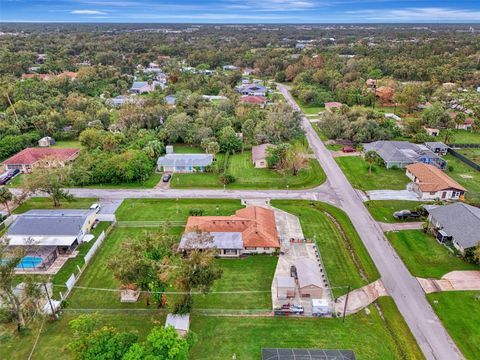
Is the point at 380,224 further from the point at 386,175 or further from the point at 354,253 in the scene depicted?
the point at 386,175

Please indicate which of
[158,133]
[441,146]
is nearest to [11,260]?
[158,133]

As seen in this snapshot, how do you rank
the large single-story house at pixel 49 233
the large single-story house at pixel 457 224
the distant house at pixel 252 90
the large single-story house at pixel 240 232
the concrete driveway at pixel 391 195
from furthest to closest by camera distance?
the distant house at pixel 252 90, the concrete driveway at pixel 391 195, the large single-story house at pixel 240 232, the large single-story house at pixel 457 224, the large single-story house at pixel 49 233

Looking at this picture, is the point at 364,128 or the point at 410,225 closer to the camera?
the point at 410,225

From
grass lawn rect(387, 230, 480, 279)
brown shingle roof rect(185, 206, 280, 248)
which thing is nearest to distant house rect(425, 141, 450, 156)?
grass lawn rect(387, 230, 480, 279)

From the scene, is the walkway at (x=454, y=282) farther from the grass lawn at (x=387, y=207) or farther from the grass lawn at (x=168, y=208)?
the grass lawn at (x=168, y=208)

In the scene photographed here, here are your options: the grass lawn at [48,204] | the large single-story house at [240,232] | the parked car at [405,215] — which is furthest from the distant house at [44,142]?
the parked car at [405,215]

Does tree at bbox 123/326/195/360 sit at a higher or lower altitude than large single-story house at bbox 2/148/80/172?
higher

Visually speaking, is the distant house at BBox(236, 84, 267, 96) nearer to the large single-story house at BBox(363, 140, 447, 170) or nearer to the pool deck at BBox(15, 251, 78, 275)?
the large single-story house at BBox(363, 140, 447, 170)
